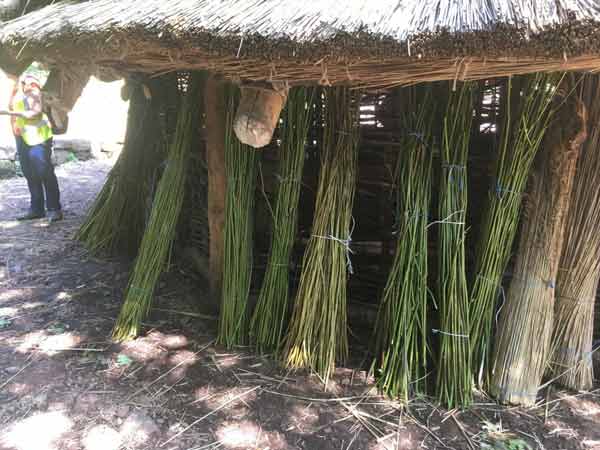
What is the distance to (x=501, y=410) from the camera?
231cm

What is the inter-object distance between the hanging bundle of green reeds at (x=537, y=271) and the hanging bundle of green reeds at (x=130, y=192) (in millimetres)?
2798

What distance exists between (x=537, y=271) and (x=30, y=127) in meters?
4.51

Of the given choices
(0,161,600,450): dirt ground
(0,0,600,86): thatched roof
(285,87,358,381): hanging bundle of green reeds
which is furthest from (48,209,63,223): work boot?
(285,87,358,381): hanging bundle of green reeds

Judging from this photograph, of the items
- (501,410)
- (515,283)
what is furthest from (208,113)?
(501,410)

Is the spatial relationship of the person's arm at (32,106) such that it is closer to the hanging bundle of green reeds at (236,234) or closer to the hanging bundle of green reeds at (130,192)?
the hanging bundle of green reeds at (130,192)

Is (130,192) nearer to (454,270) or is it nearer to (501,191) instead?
(454,270)

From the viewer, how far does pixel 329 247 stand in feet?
8.25

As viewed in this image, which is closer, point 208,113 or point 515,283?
point 515,283

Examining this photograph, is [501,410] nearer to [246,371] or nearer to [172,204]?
[246,371]

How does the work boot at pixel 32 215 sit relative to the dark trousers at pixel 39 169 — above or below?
below

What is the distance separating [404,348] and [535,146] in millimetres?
1129

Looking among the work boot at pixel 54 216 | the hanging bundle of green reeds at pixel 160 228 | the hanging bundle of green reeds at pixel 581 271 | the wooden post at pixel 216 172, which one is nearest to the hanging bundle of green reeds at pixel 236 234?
the wooden post at pixel 216 172

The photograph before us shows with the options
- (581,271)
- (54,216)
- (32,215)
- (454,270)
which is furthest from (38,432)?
(32,215)

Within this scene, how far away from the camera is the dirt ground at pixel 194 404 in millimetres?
2094
